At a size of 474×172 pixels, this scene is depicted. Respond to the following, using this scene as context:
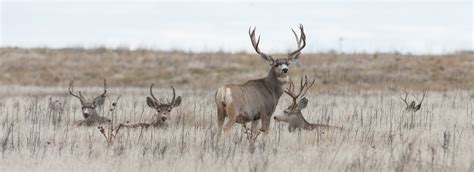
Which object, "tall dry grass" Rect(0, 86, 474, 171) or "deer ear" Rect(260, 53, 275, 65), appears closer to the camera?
"tall dry grass" Rect(0, 86, 474, 171)

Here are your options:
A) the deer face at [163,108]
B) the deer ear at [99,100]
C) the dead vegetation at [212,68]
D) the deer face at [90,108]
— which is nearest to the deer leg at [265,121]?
the deer face at [163,108]

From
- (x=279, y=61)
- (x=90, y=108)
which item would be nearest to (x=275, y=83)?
(x=279, y=61)

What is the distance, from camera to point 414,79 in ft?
101

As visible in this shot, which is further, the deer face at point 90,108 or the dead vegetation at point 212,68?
the dead vegetation at point 212,68

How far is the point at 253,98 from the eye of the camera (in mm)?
11344

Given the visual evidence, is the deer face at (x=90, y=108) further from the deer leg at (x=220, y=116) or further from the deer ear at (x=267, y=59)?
the deer ear at (x=267, y=59)

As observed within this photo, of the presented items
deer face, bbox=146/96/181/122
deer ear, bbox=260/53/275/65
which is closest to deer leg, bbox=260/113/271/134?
deer ear, bbox=260/53/275/65

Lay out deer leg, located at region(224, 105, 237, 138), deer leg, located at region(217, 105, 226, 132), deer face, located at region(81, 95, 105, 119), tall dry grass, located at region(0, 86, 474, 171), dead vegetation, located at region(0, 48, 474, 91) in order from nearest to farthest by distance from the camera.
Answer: tall dry grass, located at region(0, 86, 474, 171) < deer leg, located at region(224, 105, 237, 138) < deer leg, located at region(217, 105, 226, 132) < deer face, located at region(81, 95, 105, 119) < dead vegetation, located at region(0, 48, 474, 91)

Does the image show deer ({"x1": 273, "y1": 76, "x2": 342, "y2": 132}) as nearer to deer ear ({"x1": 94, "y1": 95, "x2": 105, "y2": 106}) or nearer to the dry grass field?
the dry grass field

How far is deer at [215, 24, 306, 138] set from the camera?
10945 mm

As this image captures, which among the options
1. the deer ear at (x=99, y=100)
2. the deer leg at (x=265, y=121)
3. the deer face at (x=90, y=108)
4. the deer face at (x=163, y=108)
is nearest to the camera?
the deer leg at (x=265, y=121)

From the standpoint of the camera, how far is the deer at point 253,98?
10.9 metres

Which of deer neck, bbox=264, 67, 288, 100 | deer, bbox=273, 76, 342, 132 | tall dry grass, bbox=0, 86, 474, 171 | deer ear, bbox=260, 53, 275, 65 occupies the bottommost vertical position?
tall dry grass, bbox=0, 86, 474, 171

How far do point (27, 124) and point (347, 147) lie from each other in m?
4.97
